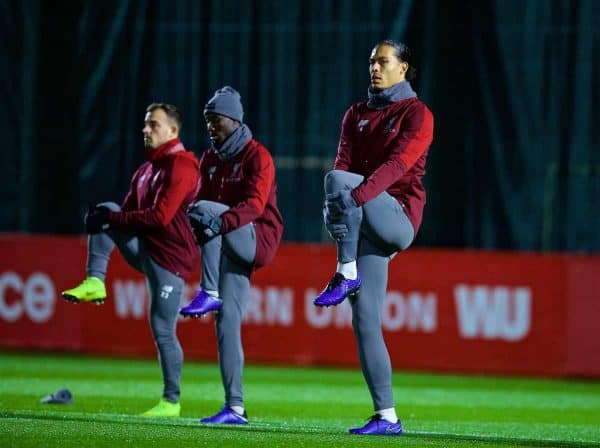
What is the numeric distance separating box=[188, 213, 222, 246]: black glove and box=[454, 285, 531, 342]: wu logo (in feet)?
19.7

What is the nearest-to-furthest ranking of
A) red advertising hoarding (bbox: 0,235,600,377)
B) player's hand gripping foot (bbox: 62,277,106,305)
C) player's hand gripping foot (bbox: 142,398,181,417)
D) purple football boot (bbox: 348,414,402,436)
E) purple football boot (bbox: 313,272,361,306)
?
purple football boot (bbox: 313,272,361,306) → purple football boot (bbox: 348,414,402,436) → player's hand gripping foot (bbox: 62,277,106,305) → player's hand gripping foot (bbox: 142,398,181,417) → red advertising hoarding (bbox: 0,235,600,377)

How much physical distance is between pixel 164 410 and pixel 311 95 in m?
8.75

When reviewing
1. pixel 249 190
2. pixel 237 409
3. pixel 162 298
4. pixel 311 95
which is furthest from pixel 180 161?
pixel 311 95

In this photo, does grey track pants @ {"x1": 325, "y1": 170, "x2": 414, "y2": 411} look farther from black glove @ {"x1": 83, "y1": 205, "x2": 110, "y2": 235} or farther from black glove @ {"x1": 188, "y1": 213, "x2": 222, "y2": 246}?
black glove @ {"x1": 83, "y1": 205, "x2": 110, "y2": 235}

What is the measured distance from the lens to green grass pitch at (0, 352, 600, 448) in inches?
259

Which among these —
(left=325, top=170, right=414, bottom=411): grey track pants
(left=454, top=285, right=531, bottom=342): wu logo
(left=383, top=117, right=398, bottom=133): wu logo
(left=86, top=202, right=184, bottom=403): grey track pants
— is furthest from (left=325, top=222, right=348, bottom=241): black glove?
(left=454, top=285, right=531, bottom=342): wu logo

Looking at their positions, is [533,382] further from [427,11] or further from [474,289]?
[427,11]

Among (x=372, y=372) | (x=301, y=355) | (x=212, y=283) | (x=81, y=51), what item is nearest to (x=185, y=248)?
(x=212, y=283)

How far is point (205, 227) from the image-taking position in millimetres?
7145

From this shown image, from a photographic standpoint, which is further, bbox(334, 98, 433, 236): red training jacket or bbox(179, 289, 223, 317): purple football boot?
bbox(179, 289, 223, 317): purple football boot

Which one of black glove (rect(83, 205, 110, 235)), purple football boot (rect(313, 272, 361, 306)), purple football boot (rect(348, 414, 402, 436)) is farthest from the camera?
black glove (rect(83, 205, 110, 235))

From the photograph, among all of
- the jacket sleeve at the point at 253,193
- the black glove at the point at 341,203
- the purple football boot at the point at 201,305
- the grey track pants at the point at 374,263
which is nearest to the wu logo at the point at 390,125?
the grey track pants at the point at 374,263

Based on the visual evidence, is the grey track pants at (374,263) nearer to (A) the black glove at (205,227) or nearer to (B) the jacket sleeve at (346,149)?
(B) the jacket sleeve at (346,149)

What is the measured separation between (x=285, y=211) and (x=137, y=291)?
342 cm
